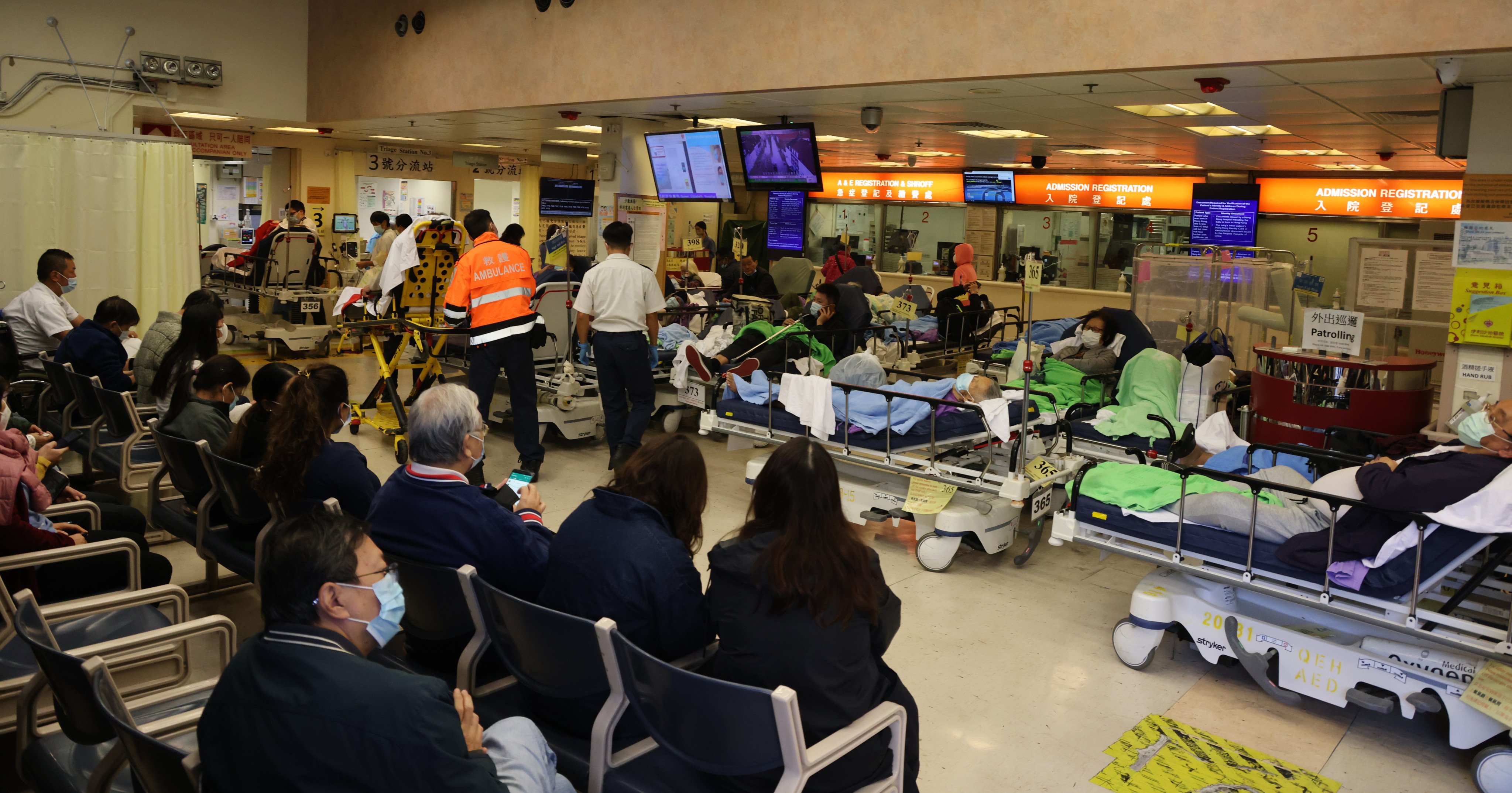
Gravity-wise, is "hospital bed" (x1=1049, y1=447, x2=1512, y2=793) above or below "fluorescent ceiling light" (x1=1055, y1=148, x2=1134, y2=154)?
below

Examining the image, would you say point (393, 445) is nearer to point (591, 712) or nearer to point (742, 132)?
point (742, 132)

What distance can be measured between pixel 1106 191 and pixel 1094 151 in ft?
10.9

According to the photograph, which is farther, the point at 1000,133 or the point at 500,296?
the point at 1000,133

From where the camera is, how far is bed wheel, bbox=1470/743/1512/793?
3217 millimetres

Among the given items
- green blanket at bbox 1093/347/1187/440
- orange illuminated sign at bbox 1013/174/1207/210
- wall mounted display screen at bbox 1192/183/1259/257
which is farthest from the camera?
orange illuminated sign at bbox 1013/174/1207/210

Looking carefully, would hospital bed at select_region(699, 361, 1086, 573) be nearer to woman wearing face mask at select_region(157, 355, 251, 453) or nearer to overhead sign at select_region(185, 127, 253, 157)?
woman wearing face mask at select_region(157, 355, 251, 453)

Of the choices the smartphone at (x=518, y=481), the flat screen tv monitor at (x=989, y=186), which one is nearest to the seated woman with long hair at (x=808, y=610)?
the smartphone at (x=518, y=481)

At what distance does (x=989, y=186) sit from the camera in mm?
15539

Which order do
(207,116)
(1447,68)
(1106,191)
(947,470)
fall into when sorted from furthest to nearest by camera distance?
1. (1106,191)
2. (207,116)
3. (947,470)
4. (1447,68)

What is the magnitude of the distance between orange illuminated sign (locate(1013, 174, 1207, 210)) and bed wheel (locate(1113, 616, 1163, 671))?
11.3 metres

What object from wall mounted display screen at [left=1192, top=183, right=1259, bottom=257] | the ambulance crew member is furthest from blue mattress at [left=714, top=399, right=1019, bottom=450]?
wall mounted display screen at [left=1192, top=183, right=1259, bottom=257]

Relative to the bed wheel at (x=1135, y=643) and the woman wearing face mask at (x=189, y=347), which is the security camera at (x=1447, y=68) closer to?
the bed wheel at (x=1135, y=643)

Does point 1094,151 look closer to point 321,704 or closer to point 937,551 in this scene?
point 937,551

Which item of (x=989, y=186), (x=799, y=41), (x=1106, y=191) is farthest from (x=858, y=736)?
(x=989, y=186)
